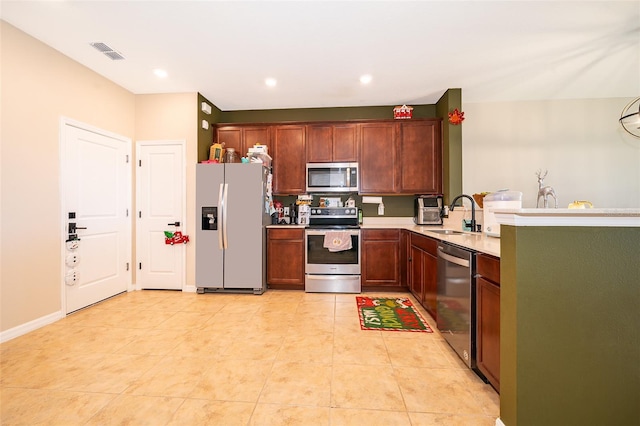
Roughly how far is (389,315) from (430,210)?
6.08 ft

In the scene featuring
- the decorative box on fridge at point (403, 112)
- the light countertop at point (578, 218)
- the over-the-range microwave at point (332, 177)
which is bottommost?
the light countertop at point (578, 218)

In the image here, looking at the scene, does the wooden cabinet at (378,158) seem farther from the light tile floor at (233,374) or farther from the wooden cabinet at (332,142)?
the light tile floor at (233,374)

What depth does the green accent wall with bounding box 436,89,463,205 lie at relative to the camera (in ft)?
12.1

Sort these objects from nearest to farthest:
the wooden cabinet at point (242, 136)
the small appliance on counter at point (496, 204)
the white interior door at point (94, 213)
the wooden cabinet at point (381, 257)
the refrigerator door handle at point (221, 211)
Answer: the small appliance on counter at point (496, 204)
the white interior door at point (94, 213)
the refrigerator door handle at point (221, 211)
the wooden cabinet at point (381, 257)
the wooden cabinet at point (242, 136)

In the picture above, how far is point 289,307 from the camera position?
3170 mm

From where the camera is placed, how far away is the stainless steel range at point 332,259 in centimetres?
369

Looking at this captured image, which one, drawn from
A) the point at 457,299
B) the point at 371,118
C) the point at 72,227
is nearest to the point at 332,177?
the point at 371,118

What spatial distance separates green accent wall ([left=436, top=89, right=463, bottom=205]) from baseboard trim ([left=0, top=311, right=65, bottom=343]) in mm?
4793

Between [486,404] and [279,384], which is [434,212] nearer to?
[486,404]

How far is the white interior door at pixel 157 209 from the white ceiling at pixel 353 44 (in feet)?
2.89

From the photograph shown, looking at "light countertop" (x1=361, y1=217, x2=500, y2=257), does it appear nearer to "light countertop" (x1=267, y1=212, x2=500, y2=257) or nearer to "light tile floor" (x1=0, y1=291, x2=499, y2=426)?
"light countertop" (x1=267, y1=212, x2=500, y2=257)

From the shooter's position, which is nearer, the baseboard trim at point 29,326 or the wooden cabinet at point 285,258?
the baseboard trim at point 29,326

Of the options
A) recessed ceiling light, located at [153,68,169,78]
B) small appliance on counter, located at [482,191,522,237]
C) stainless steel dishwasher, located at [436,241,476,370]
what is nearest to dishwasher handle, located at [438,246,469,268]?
stainless steel dishwasher, located at [436,241,476,370]

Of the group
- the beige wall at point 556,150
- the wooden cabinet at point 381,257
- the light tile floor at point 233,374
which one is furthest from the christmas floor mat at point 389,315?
the beige wall at point 556,150
